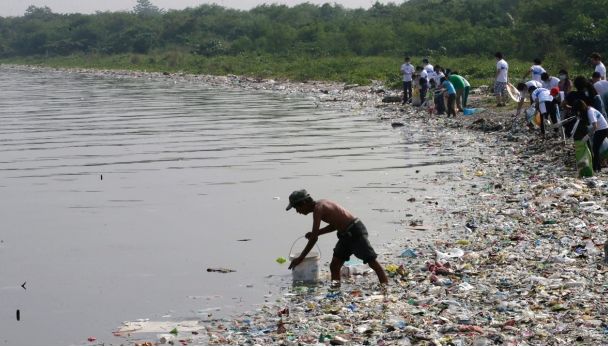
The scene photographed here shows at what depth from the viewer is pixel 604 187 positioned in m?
13.2

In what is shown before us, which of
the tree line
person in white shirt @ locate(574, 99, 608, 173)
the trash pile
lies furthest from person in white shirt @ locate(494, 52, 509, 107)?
the trash pile

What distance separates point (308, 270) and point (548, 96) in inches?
343

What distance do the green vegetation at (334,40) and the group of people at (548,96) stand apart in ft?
15.7

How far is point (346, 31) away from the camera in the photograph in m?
59.7

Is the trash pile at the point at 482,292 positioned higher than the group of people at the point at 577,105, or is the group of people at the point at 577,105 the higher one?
the group of people at the point at 577,105

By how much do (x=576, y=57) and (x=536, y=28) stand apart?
762 centimetres

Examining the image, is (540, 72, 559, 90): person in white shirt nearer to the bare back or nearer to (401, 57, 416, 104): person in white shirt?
(401, 57, 416, 104): person in white shirt

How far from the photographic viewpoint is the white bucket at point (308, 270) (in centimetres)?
1013

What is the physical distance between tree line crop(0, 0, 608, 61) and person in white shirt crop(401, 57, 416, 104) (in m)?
6.10

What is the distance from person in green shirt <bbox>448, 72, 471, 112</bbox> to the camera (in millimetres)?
24078

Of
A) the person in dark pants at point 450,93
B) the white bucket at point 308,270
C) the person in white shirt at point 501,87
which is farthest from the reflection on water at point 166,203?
the person in white shirt at point 501,87

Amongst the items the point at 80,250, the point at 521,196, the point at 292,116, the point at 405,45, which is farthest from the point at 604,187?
the point at 405,45

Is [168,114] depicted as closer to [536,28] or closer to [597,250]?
[536,28]

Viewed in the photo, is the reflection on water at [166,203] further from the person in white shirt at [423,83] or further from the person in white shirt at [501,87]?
the person in white shirt at [501,87]
